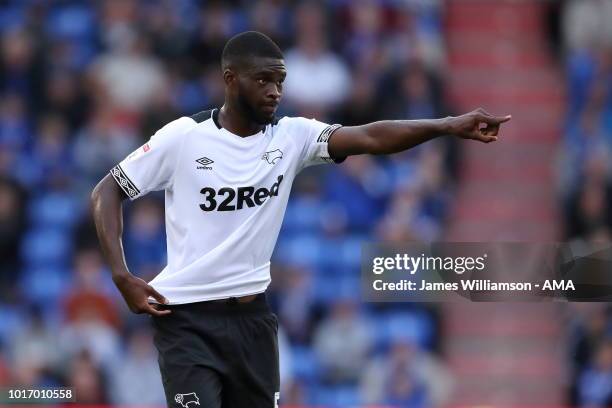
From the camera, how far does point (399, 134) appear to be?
231 inches

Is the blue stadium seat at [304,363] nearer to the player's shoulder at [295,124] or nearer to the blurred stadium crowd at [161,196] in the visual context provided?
the blurred stadium crowd at [161,196]

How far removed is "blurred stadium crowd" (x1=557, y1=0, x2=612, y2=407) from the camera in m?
10.2

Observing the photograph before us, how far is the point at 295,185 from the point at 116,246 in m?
5.84

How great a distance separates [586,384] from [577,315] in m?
0.58

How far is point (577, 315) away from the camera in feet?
34.6

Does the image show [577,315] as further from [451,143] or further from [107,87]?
[107,87]

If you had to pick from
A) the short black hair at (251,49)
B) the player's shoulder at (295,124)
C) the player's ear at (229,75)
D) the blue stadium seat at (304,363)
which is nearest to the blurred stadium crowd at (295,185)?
the blue stadium seat at (304,363)

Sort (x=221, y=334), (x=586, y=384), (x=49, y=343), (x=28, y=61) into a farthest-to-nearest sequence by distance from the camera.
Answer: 1. (x=28, y=61)
2. (x=49, y=343)
3. (x=586, y=384)
4. (x=221, y=334)

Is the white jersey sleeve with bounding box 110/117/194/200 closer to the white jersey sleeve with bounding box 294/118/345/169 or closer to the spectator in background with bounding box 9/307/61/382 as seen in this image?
the white jersey sleeve with bounding box 294/118/345/169

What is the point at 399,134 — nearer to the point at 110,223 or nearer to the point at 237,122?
the point at 237,122

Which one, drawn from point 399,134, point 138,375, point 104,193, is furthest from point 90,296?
point 399,134

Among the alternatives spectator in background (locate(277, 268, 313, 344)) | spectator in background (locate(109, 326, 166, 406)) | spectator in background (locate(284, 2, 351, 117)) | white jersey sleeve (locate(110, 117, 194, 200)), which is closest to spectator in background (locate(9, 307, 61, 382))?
spectator in background (locate(109, 326, 166, 406))

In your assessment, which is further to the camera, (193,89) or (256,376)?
(193,89)

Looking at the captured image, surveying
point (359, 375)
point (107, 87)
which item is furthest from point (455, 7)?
point (359, 375)
